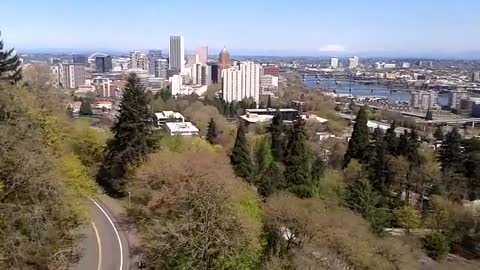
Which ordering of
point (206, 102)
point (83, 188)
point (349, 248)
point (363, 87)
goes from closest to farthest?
point (349, 248)
point (83, 188)
point (206, 102)
point (363, 87)

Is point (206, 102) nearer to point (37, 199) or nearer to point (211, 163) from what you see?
point (211, 163)

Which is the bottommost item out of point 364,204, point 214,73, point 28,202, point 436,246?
point 436,246

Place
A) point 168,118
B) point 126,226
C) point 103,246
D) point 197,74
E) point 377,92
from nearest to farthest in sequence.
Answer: point 103,246 < point 126,226 < point 168,118 < point 197,74 < point 377,92

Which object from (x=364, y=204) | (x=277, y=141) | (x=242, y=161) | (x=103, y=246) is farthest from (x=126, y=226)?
(x=277, y=141)

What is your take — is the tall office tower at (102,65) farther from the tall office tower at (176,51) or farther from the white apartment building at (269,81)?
the white apartment building at (269,81)

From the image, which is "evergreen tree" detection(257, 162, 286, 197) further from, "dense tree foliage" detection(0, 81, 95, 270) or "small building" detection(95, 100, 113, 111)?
"small building" detection(95, 100, 113, 111)

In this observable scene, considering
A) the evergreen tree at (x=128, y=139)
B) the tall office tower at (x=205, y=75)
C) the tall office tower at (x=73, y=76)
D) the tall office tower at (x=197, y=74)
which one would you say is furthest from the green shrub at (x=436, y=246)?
the tall office tower at (x=197, y=74)

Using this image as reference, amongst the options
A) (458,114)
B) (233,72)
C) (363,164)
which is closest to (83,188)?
(363,164)

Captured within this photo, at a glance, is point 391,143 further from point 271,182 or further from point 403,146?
point 271,182
